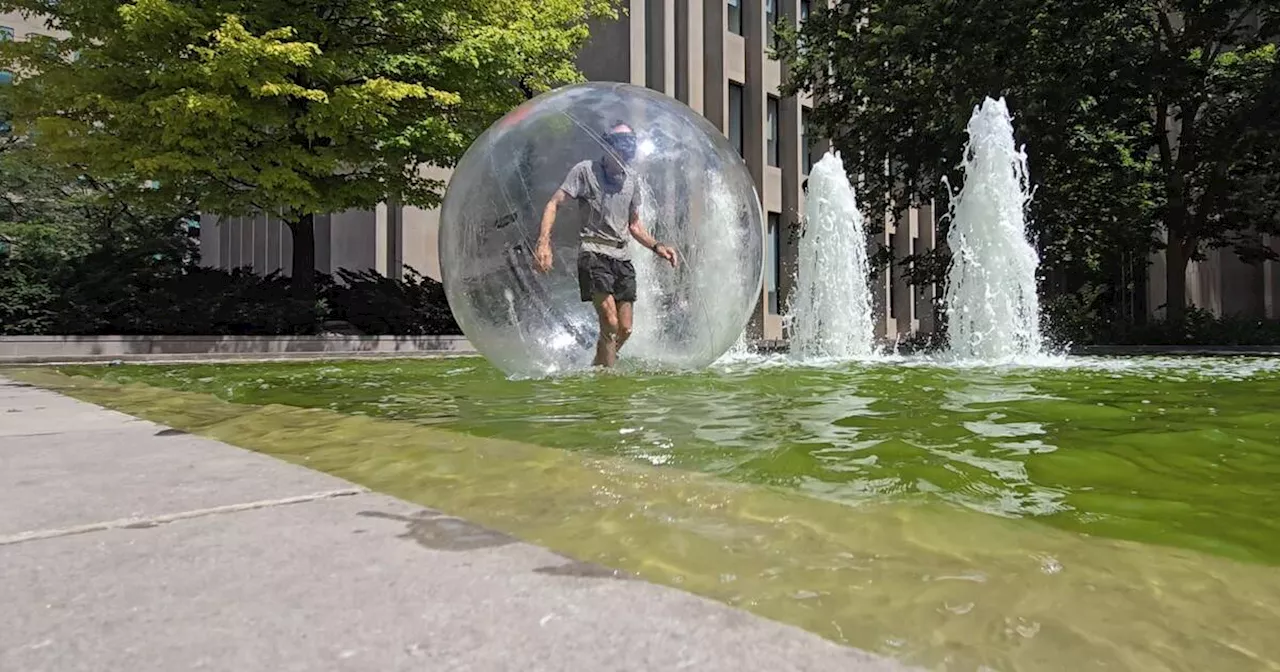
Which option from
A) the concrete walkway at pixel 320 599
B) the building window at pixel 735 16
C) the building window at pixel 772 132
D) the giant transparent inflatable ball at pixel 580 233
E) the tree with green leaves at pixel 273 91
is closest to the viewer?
the concrete walkway at pixel 320 599

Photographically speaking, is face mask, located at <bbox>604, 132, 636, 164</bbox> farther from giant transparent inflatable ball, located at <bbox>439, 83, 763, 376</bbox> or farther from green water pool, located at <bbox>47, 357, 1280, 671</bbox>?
green water pool, located at <bbox>47, 357, 1280, 671</bbox>

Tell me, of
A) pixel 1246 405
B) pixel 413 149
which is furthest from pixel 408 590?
pixel 413 149

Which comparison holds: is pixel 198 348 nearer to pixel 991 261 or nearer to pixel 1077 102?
pixel 991 261

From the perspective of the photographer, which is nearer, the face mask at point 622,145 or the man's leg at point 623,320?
the face mask at point 622,145

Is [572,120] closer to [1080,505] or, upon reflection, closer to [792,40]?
[1080,505]

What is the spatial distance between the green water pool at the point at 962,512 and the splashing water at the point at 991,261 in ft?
26.5

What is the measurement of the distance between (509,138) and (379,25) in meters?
12.4

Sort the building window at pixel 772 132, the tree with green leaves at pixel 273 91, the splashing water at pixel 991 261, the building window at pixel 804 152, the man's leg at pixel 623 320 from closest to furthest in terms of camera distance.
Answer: the man's leg at pixel 623 320
the splashing water at pixel 991 261
the tree with green leaves at pixel 273 91
the building window at pixel 772 132
the building window at pixel 804 152

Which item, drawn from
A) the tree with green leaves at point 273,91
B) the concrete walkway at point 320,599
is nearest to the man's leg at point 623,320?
the concrete walkway at point 320,599

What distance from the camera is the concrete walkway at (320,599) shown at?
1.61 m

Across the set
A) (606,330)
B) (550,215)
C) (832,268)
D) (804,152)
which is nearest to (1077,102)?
(832,268)

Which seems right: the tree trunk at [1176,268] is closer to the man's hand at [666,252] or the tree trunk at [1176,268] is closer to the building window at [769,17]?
the building window at [769,17]

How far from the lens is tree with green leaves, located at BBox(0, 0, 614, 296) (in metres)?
15.2

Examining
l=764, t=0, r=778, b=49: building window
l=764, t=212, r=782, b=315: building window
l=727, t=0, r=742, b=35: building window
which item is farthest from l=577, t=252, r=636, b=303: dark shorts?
l=727, t=0, r=742, b=35: building window
